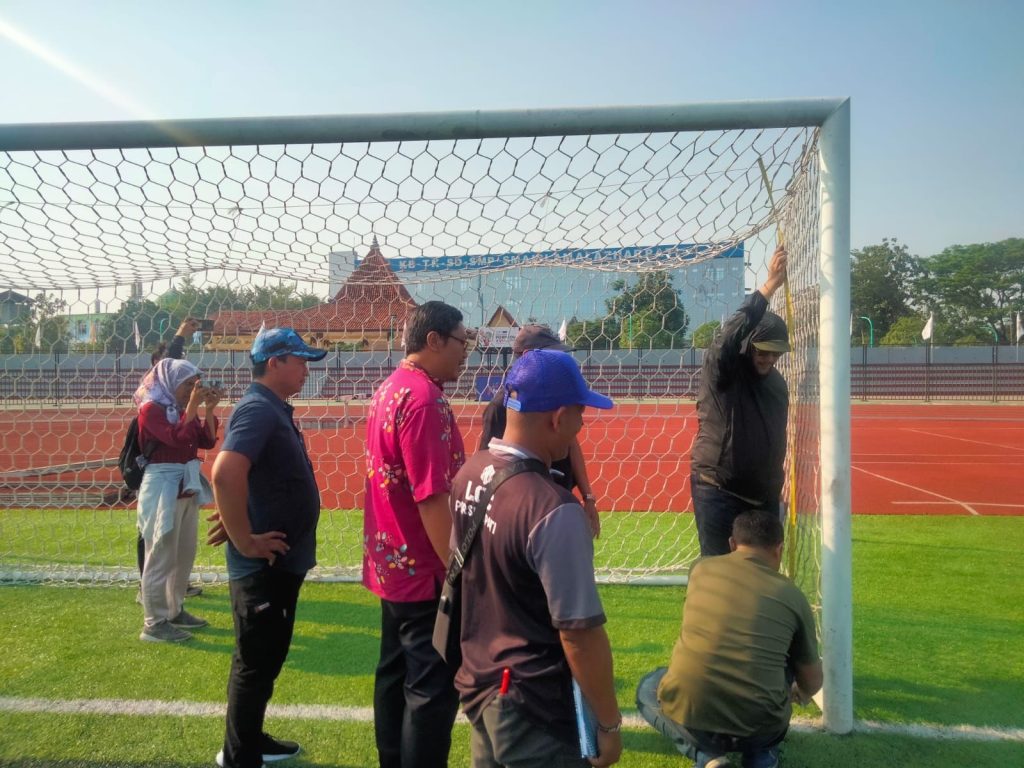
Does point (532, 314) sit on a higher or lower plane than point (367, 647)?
higher

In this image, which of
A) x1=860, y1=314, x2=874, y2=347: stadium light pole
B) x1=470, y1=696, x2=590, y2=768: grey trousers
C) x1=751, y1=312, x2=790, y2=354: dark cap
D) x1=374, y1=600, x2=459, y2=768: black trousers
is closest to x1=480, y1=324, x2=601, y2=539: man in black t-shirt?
x1=374, y1=600, x2=459, y2=768: black trousers

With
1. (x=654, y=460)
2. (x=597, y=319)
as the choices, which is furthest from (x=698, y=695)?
(x=654, y=460)

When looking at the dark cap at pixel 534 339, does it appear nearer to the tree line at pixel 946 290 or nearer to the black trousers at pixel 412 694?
the black trousers at pixel 412 694

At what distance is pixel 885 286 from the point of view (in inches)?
2306

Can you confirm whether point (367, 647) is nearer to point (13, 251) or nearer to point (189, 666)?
point (189, 666)

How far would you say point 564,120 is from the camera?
2943 mm

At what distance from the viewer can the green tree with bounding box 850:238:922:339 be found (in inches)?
A: 2288

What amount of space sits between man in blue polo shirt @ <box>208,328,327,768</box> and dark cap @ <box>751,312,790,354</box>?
1963mm

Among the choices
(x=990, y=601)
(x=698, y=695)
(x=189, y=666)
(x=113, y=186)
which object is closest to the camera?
(x=698, y=695)

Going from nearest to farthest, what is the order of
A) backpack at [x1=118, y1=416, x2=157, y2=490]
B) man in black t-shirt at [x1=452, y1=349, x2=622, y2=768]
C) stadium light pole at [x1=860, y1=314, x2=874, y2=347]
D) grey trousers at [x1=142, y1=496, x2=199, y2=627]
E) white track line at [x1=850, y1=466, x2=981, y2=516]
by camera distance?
1. man in black t-shirt at [x1=452, y1=349, x2=622, y2=768]
2. grey trousers at [x1=142, y1=496, x2=199, y2=627]
3. backpack at [x1=118, y1=416, x2=157, y2=490]
4. white track line at [x1=850, y1=466, x2=981, y2=516]
5. stadium light pole at [x1=860, y1=314, x2=874, y2=347]

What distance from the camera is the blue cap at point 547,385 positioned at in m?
1.76

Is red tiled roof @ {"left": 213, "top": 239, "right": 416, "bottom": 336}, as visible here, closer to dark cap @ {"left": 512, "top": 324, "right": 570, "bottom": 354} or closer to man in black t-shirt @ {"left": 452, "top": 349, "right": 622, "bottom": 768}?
dark cap @ {"left": 512, "top": 324, "right": 570, "bottom": 354}

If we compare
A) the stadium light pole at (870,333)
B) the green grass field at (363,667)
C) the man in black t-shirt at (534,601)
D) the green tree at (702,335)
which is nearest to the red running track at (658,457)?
the green tree at (702,335)

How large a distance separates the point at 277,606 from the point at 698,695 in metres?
1.64
